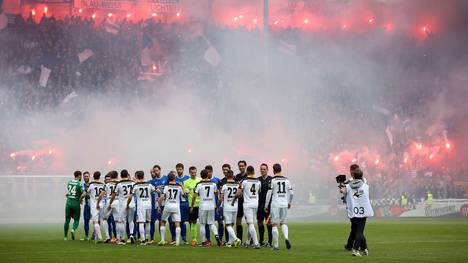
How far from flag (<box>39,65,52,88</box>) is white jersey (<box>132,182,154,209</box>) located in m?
30.0

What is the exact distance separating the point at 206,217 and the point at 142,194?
2.46 metres

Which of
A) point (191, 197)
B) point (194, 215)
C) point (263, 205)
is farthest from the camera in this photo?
point (191, 197)

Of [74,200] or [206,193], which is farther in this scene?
[74,200]

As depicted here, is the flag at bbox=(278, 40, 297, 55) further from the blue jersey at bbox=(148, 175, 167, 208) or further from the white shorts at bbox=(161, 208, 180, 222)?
the white shorts at bbox=(161, 208, 180, 222)

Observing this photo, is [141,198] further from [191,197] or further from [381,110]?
[381,110]

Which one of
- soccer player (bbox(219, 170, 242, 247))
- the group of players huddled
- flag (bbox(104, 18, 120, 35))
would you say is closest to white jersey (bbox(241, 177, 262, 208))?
the group of players huddled

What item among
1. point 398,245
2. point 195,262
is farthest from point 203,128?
point 195,262

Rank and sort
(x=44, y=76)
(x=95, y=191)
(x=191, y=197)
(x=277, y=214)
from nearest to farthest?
(x=277, y=214), (x=191, y=197), (x=95, y=191), (x=44, y=76)

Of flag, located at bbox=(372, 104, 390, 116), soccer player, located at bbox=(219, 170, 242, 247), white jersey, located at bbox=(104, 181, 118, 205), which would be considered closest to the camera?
soccer player, located at bbox=(219, 170, 242, 247)

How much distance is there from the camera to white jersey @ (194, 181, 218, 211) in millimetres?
24438

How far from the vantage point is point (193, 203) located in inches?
987

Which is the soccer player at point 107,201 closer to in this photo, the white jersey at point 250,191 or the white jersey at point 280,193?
the white jersey at point 250,191

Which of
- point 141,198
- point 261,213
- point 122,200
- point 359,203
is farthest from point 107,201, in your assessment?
point 359,203

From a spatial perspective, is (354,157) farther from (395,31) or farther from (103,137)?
(103,137)
